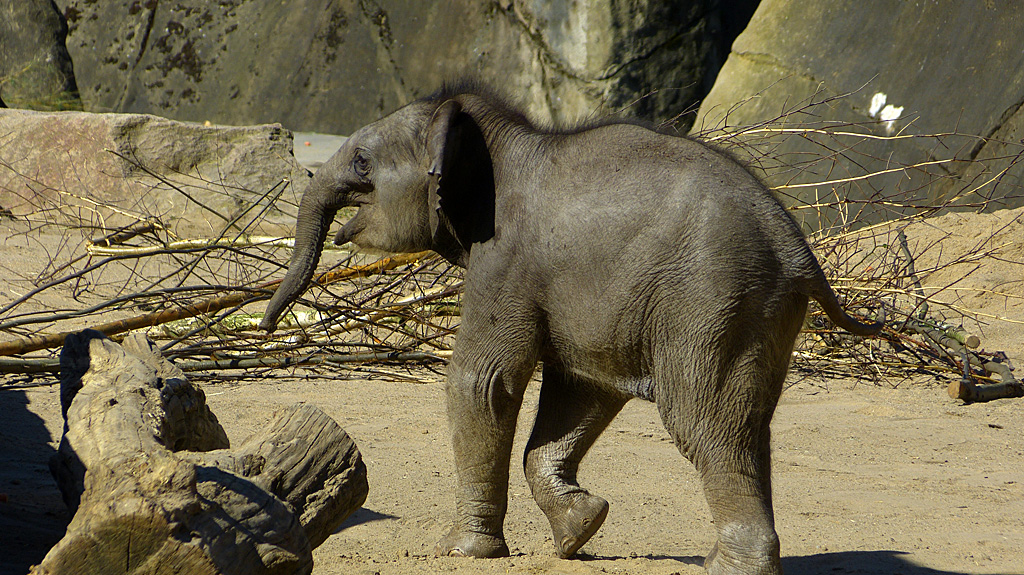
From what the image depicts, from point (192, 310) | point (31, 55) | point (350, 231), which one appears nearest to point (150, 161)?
point (192, 310)

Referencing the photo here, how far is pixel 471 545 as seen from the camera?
145 inches

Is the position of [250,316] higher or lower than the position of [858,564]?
higher

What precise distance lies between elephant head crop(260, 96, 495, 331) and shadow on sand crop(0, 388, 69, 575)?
44.6 inches

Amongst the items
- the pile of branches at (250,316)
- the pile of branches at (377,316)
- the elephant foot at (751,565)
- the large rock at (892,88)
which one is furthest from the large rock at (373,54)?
the elephant foot at (751,565)

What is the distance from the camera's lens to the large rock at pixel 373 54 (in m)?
11.2

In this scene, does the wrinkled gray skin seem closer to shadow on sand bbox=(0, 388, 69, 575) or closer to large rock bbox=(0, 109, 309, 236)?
shadow on sand bbox=(0, 388, 69, 575)

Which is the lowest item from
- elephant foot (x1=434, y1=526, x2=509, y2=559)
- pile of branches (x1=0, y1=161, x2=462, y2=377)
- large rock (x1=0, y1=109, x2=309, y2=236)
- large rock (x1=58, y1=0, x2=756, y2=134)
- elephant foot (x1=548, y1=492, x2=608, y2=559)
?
elephant foot (x1=434, y1=526, x2=509, y2=559)

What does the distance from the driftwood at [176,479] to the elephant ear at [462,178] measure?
1.00 meters

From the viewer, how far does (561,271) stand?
10.8 feet

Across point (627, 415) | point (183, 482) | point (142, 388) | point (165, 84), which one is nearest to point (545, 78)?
point (165, 84)

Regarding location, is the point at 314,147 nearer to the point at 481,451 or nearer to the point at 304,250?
the point at 304,250

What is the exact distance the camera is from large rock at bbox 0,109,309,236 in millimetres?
9898

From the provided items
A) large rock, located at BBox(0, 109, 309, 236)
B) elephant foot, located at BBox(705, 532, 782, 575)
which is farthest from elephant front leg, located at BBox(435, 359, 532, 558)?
large rock, located at BBox(0, 109, 309, 236)

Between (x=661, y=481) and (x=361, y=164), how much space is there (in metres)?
2.26
